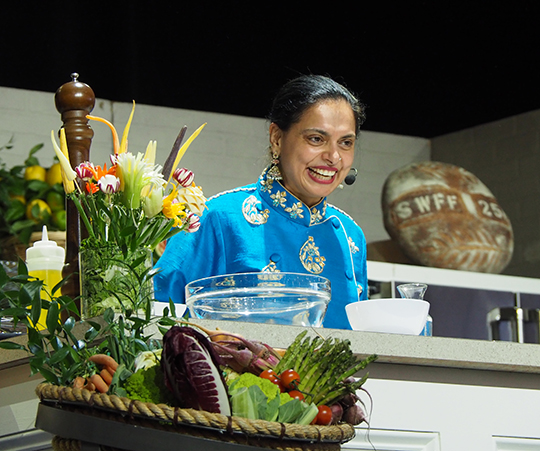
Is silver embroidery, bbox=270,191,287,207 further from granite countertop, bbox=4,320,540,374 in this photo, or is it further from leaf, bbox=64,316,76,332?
leaf, bbox=64,316,76,332

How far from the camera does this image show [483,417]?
1.32 metres

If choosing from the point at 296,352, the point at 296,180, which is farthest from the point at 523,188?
the point at 296,352

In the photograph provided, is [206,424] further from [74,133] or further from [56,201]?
[56,201]

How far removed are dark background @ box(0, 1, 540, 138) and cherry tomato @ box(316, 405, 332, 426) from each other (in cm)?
249

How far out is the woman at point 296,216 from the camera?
72.2 inches

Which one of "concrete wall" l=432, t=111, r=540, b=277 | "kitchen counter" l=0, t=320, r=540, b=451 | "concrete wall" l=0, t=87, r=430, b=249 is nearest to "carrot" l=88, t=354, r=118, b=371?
"kitchen counter" l=0, t=320, r=540, b=451

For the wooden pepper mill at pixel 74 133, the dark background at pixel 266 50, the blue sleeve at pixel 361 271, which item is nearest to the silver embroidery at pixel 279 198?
the blue sleeve at pixel 361 271

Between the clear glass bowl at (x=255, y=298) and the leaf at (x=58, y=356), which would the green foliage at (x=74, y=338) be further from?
the clear glass bowl at (x=255, y=298)

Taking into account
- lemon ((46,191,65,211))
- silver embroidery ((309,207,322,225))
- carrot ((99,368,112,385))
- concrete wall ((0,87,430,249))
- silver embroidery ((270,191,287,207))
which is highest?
concrete wall ((0,87,430,249))

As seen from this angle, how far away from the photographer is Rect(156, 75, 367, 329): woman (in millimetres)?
1833

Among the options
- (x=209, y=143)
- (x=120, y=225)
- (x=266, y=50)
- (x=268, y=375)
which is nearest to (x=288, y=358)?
(x=268, y=375)

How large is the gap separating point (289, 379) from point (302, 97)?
1.18 m

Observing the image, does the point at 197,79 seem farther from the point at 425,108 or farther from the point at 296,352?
the point at 296,352

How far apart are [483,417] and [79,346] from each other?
2.14 feet
